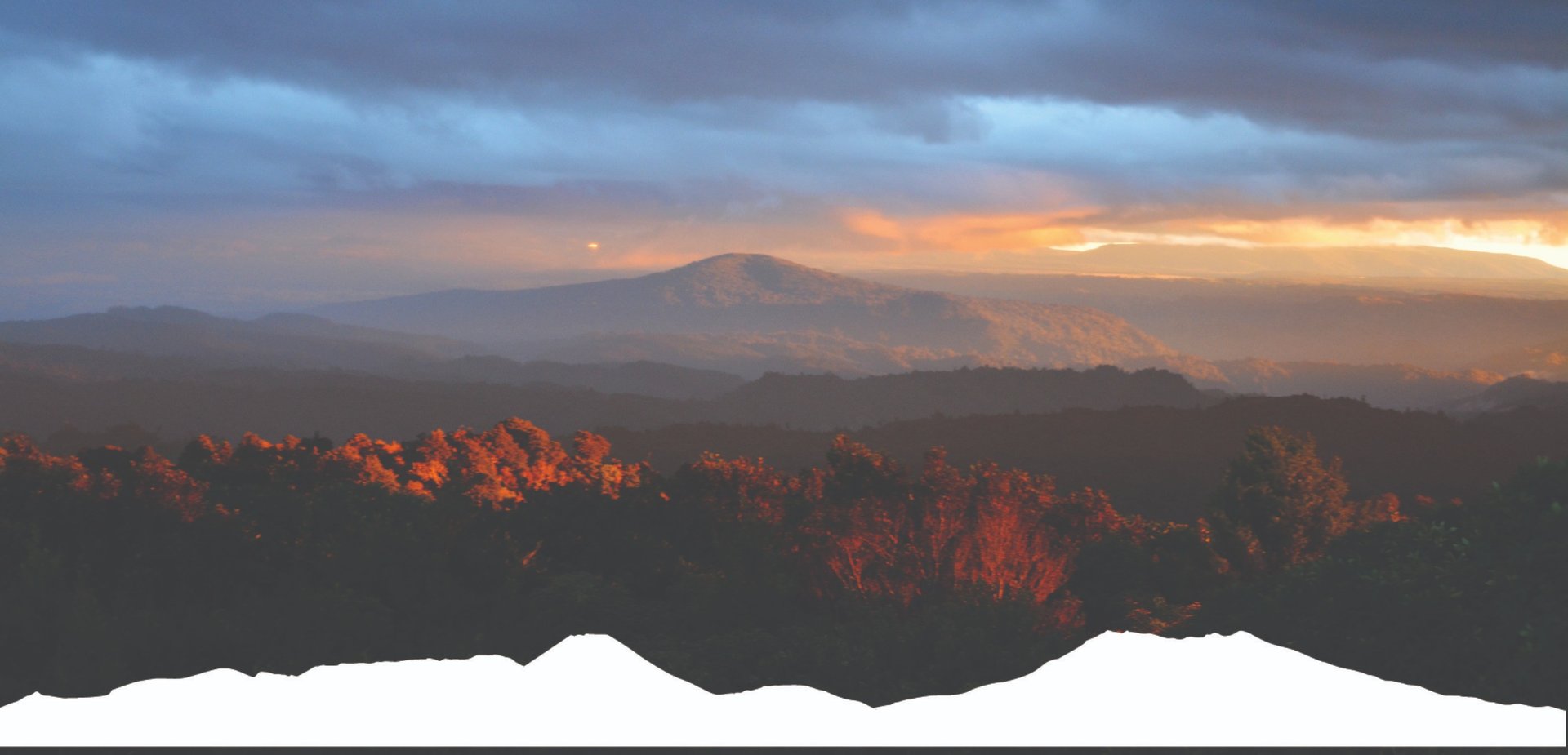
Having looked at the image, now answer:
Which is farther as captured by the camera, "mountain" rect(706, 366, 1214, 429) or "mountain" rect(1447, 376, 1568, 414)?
"mountain" rect(706, 366, 1214, 429)

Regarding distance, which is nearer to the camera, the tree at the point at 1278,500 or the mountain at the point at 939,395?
the tree at the point at 1278,500

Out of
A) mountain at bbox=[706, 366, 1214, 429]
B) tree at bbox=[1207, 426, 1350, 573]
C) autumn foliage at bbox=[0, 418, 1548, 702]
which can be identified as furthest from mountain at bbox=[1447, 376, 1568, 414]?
autumn foliage at bbox=[0, 418, 1548, 702]

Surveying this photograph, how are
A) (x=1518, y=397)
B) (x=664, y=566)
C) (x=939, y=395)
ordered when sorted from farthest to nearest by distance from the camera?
(x=939, y=395), (x=1518, y=397), (x=664, y=566)

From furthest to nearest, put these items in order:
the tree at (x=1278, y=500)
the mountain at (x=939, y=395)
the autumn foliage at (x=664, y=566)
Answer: the mountain at (x=939, y=395), the tree at (x=1278, y=500), the autumn foliage at (x=664, y=566)

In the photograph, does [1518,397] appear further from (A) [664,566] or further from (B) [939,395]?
(A) [664,566]

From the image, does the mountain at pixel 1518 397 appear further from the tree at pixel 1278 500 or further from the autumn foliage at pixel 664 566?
the autumn foliage at pixel 664 566

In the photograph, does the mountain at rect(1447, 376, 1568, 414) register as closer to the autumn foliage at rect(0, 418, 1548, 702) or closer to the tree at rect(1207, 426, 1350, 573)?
the tree at rect(1207, 426, 1350, 573)

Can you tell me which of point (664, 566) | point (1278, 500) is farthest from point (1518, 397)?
point (664, 566)

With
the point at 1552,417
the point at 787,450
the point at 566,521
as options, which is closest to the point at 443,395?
the point at 787,450

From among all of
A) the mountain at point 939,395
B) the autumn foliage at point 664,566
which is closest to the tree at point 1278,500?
the autumn foliage at point 664,566

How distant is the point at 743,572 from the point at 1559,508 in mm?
12472

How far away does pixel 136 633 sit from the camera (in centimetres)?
1906

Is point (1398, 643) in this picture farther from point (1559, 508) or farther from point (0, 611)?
point (0, 611)

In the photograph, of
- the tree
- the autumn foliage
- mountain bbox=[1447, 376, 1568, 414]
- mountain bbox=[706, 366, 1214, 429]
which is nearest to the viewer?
the autumn foliage
